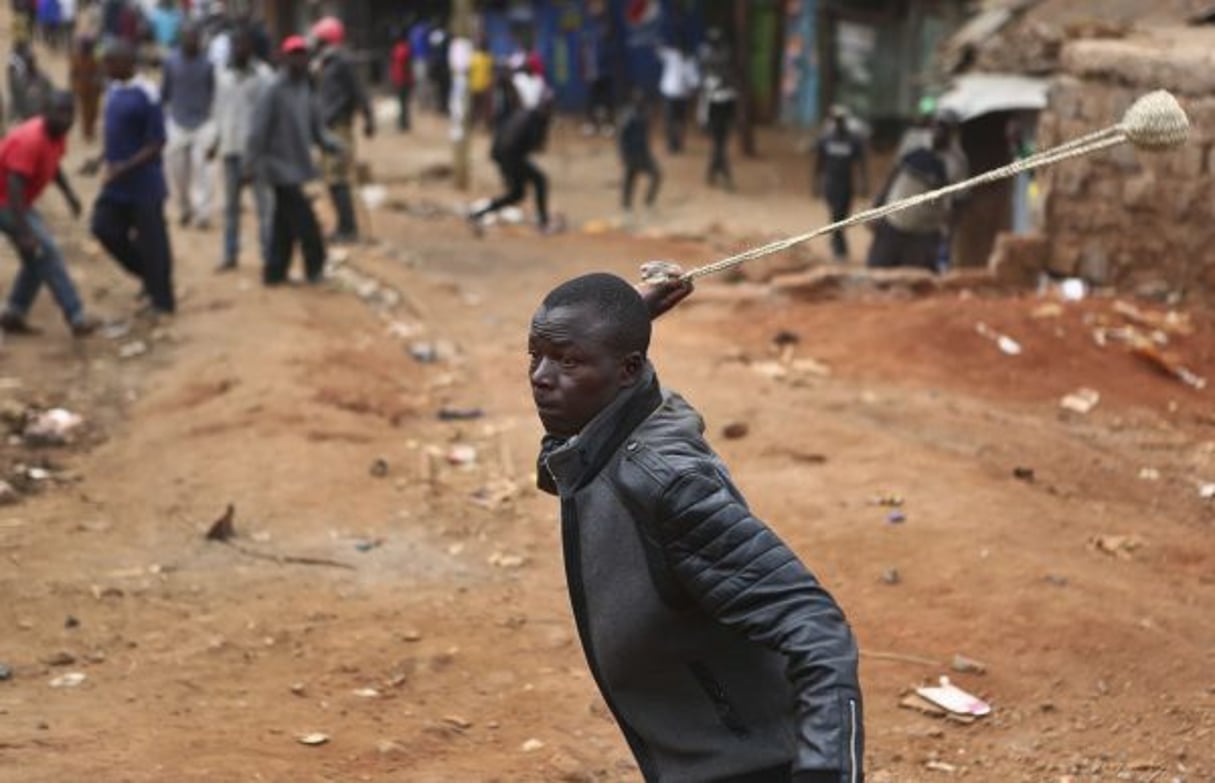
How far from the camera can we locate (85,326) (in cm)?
1031

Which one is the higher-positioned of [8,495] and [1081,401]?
[8,495]

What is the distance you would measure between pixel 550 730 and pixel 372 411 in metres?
4.00

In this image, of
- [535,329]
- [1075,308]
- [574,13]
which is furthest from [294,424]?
[574,13]

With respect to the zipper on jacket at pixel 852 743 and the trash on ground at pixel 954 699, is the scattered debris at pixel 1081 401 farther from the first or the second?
the zipper on jacket at pixel 852 743

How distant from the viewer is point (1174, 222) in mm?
10250

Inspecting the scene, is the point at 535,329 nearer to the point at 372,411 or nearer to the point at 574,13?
the point at 372,411

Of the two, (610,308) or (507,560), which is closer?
(610,308)

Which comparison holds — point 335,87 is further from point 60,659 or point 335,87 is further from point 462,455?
point 60,659

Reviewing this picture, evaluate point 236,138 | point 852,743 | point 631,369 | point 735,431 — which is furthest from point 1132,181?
point 852,743

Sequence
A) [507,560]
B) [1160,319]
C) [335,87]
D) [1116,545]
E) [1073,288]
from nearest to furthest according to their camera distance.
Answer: [1116,545]
[507,560]
[1160,319]
[1073,288]
[335,87]

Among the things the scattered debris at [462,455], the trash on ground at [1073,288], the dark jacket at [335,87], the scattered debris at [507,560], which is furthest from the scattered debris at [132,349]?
the trash on ground at [1073,288]

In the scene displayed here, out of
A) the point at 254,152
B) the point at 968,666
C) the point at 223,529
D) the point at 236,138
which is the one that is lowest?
the point at 223,529

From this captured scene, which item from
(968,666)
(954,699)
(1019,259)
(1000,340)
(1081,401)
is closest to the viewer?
(954,699)

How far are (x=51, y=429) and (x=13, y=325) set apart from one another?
7.88ft
